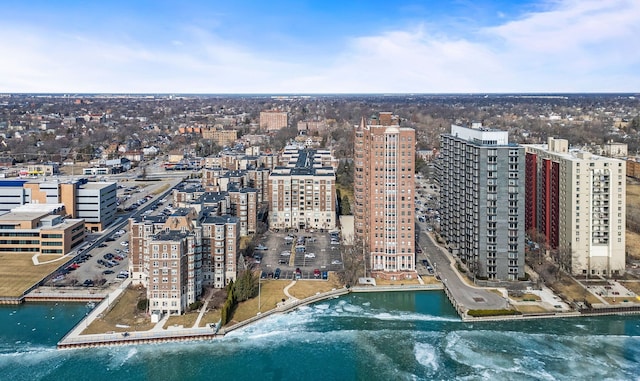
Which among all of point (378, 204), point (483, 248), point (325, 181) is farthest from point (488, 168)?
point (325, 181)

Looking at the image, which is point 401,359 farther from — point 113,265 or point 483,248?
point 113,265

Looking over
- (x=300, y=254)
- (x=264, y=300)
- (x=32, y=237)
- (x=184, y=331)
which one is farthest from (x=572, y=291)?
(x=32, y=237)

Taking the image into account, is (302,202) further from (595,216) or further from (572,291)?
(572,291)

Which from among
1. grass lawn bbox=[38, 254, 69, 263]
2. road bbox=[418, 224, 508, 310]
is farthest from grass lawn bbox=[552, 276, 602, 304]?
grass lawn bbox=[38, 254, 69, 263]

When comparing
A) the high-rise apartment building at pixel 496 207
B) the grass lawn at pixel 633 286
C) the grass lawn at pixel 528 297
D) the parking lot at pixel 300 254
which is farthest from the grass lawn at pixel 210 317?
the grass lawn at pixel 633 286

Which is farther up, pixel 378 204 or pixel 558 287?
pixel 378 204

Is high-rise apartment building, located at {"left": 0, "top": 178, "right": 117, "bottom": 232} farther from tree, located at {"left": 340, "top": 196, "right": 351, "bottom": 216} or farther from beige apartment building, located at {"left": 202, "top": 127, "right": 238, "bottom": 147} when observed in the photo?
A: beige apartment building, located at {"left": 202, "top": 127, "right": 238, "bottom": 147}

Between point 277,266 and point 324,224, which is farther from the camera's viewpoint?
point 324,224
